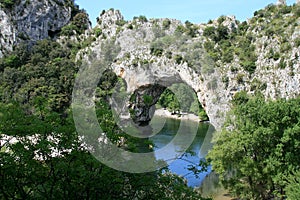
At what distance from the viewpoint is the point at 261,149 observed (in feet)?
41.3

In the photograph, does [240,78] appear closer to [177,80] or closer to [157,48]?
[177,80]

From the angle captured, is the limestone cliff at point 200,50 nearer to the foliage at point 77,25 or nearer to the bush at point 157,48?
the bush at point 157,48

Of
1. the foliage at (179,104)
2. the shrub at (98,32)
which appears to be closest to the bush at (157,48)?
the shrub at (98,32)

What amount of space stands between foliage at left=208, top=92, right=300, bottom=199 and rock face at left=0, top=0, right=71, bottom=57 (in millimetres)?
29926

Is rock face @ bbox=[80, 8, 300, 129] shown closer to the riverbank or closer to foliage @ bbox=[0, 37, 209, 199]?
the riverbank

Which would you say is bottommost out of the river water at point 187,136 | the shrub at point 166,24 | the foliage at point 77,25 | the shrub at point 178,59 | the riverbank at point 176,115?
the river water at point 187,136

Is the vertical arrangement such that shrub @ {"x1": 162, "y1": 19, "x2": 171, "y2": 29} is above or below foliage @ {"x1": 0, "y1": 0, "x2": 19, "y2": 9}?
below

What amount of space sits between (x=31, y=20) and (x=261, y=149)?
3350cm

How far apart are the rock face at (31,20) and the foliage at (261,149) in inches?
1178

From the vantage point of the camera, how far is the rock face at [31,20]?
35188 mm

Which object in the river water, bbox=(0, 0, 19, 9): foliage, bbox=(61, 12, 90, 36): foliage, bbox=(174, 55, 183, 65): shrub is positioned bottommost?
the river water

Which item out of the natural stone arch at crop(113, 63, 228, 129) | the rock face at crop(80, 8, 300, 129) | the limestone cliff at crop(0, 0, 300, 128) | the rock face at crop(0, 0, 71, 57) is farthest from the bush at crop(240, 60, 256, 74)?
the rock face at crop(0, 0, 71, 57)

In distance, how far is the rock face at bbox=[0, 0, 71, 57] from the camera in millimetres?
35188

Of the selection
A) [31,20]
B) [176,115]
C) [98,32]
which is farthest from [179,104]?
[31,20]
